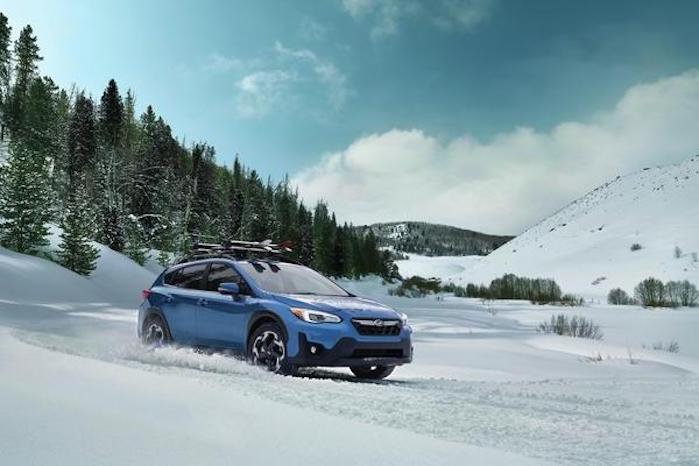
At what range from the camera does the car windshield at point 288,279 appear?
864 centimetres

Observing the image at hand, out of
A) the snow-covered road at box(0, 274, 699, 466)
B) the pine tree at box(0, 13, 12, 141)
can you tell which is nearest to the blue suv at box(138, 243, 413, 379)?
the snow-covered road at box(0, 274, 699, 466)

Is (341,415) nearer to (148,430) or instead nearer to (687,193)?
(148,430)

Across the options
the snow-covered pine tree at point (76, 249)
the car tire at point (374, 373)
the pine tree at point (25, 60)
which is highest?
the pine tree at point (25, 60)

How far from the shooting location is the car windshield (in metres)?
8.64

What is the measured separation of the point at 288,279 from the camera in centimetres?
905

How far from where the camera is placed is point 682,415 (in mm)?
5633

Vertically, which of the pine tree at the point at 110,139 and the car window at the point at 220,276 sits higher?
the pine tree at the point at 110,139

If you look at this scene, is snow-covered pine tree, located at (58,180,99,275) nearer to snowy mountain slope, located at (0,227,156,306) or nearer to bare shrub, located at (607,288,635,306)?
snowy mountain slope, located at (0,227,156,306)

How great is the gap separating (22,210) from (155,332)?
21.9 metres

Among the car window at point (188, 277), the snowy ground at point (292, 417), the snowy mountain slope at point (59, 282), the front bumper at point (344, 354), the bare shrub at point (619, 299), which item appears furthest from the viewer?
the bare shrub at point (619, 299)

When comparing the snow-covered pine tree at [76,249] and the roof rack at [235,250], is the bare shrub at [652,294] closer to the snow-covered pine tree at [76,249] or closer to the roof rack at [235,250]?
the snow-covered pine tree at [76,249]

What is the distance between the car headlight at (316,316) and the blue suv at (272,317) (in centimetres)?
1

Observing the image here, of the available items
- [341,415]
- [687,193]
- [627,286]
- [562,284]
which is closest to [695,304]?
[627,286]

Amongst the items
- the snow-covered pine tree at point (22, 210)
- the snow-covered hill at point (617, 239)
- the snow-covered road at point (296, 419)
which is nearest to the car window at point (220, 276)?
the snow-covered road at point (296, 419)
